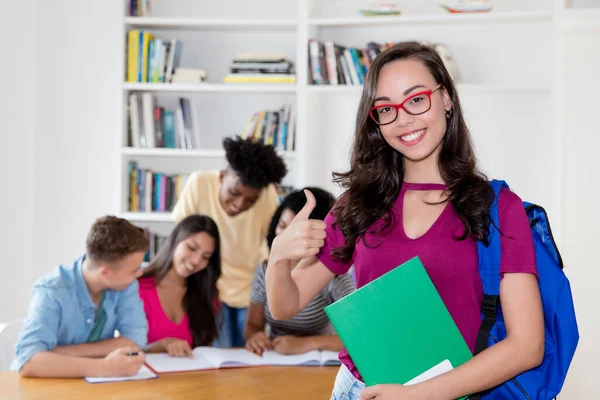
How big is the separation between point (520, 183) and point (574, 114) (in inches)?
20.1

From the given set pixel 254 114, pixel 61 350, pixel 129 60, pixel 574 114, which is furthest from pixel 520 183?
pixel 61 350

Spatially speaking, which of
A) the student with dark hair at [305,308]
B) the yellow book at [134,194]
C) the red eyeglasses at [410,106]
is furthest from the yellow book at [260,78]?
the red eyeglasses at [410,106]

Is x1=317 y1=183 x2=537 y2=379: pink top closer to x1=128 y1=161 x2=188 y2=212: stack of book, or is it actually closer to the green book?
the green book

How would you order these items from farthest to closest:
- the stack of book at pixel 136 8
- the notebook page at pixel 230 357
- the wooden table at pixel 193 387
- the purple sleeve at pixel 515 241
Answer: the stack of book at pixel 136 8
the notebook page at pixel 230 357
the wooden table at pixel 193 387
the purple sleeve at pixel 515 241

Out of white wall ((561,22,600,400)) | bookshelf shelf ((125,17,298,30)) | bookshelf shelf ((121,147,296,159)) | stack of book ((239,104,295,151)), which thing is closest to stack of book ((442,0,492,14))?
white wall ((561,22,600,400))

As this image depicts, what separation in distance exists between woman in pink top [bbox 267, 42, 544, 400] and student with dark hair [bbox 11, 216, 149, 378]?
41.1 inches

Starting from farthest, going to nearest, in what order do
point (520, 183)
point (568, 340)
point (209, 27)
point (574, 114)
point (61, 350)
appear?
1. point (209, 27)
2. point (520, 183)
3. point (574, 114)
4. point (61, 350)
5. point (568, 340)

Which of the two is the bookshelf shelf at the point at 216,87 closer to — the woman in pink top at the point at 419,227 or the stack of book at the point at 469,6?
the stack of book at the point at 469,6

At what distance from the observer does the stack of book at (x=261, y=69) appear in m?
3.96

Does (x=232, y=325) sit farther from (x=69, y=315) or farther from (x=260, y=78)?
(x=260, y=78)

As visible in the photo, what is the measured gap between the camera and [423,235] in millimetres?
1312

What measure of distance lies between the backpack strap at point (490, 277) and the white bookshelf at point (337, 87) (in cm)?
258

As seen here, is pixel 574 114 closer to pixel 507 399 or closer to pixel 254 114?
pixel 254 114

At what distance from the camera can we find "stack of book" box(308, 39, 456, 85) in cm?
388
